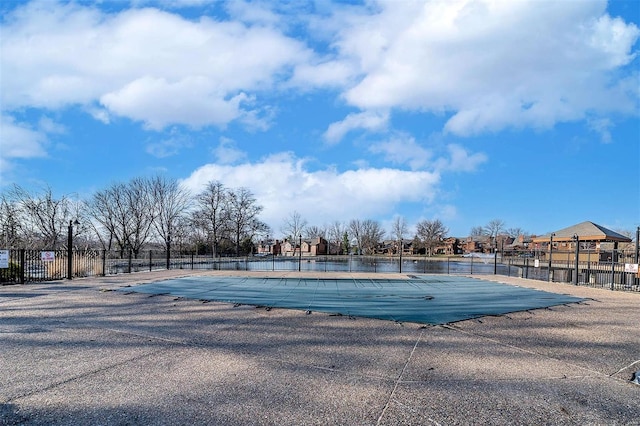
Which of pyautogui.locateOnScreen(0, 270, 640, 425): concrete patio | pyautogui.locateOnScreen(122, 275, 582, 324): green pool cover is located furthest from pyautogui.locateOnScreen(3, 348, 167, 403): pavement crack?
pyautogui.locateOnScreen(122, 275, 582, 324): green pool cover

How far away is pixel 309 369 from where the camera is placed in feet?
13.8

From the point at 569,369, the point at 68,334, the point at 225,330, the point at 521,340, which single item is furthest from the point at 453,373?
the point at 68,334

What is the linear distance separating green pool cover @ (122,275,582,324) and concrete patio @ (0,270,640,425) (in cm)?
66

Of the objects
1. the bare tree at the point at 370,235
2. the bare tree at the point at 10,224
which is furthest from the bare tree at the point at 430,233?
the bare tree at the point at 10,224

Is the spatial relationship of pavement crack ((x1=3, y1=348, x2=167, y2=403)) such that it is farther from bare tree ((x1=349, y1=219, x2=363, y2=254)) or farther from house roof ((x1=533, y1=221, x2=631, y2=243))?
bare tree ((x1=349, y1=219, x2=363, y2=254))

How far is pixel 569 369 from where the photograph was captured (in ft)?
14.3

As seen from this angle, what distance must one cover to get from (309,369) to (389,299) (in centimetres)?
538

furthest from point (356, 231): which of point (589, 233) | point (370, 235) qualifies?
point (589, 233)

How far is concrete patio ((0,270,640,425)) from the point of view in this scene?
3.09 metres

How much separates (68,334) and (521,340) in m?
6.64

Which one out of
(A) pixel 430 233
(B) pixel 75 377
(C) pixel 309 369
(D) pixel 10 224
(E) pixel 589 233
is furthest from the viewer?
(A) pixel 430 233

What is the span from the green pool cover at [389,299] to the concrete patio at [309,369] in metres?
0.66

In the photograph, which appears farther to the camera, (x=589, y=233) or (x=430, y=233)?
(x=430, y=233)

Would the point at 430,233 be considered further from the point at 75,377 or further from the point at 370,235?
the point at 75,377
